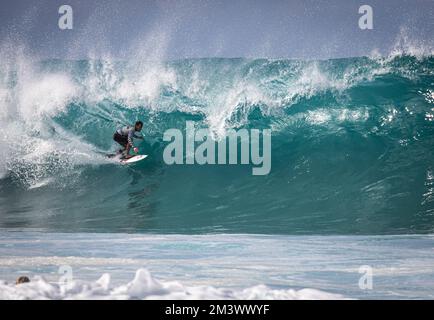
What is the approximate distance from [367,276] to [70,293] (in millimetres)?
2346

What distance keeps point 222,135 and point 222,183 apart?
94cm

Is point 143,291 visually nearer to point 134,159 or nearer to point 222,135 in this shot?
point 134,159

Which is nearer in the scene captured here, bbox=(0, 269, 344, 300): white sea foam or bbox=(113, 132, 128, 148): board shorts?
bbox=(0, 269, 344, 300): white sea foam

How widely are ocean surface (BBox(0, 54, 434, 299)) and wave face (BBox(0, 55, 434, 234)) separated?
0.02 m

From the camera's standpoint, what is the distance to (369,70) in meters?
8.67

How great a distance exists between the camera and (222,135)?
8805 mm

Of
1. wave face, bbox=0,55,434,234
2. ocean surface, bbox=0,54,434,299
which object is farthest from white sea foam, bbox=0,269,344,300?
wave face, bbox=0,55,434,234

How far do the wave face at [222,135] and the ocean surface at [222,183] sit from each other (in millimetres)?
25

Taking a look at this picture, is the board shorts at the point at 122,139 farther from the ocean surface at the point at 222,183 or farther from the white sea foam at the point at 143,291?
the white sea foam at the point at 143,291

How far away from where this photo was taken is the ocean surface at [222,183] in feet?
16.2

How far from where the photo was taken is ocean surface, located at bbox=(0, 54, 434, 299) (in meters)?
4.93

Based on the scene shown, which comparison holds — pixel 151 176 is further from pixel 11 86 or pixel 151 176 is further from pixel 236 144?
pixel 11 86

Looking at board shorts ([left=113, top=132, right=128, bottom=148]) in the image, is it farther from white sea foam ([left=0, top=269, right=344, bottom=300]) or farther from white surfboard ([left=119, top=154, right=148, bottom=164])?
white sea foam ([left=0, top=269, right=344, bottom=300])

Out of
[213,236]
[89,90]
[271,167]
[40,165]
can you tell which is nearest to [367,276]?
[213,236]
